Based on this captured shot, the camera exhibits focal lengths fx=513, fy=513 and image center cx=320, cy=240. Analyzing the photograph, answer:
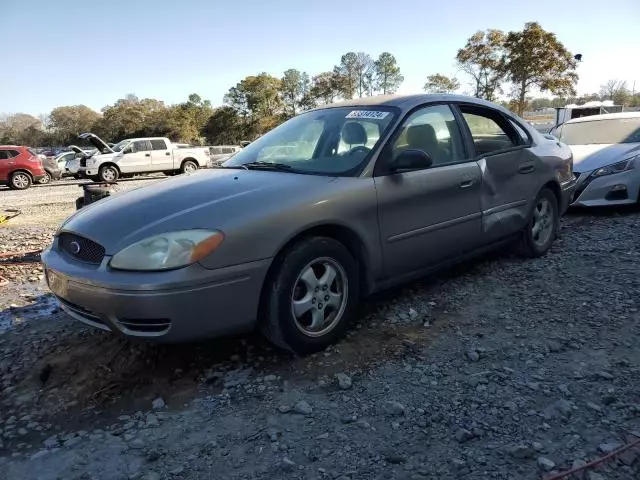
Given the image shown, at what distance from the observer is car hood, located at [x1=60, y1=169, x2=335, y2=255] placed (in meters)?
2.71

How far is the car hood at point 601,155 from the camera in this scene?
22.2 feet

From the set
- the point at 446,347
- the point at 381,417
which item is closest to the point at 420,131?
the point at 446,347

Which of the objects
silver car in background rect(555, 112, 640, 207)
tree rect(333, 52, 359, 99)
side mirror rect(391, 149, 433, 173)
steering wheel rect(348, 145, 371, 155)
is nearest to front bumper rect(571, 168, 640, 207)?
silver car in background rect(555, 112, 640, 207)

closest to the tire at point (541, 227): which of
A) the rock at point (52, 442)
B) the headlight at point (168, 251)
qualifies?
the headlight at point (168, 251)

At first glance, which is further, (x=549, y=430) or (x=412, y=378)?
(x=412, y=378)

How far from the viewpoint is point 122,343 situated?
3.28 m

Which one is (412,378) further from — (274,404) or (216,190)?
(216,190)

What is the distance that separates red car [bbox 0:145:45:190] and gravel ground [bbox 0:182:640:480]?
53.0ft

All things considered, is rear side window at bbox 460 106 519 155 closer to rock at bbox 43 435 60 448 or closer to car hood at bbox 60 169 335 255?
car hood at bbox 60 169 335 255

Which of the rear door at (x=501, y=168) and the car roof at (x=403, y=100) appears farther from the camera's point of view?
the rear door at (x=501, y=168)

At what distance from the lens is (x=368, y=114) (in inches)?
146

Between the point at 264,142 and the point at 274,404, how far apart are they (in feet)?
7.15

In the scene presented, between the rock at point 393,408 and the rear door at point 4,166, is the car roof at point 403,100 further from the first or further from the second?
the rear door at point 4,166

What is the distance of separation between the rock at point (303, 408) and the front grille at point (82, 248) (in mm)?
1281
